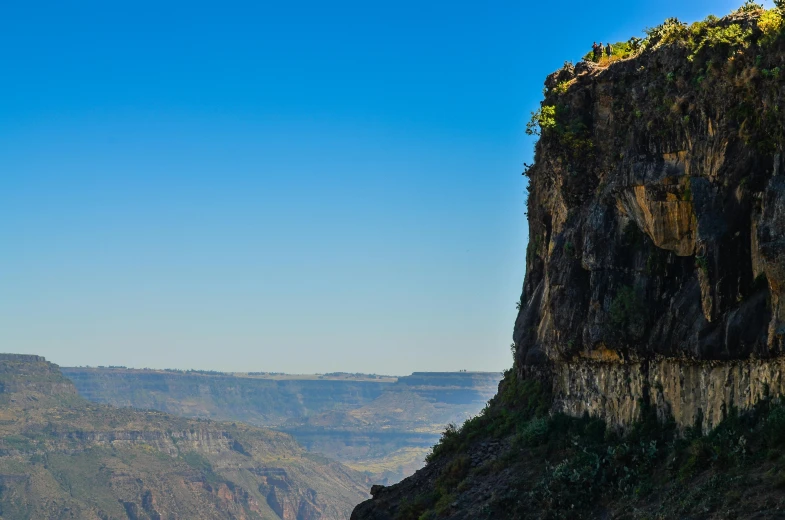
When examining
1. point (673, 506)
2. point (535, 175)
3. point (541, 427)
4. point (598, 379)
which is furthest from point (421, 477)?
point (673, 506)

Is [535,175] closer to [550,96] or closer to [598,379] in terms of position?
[550,96]

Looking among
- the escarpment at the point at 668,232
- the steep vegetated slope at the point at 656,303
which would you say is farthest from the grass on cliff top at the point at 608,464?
the escarpment at the point at 668,232

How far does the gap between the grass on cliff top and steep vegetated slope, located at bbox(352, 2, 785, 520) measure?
8 centimetres

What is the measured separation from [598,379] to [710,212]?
33.9ft

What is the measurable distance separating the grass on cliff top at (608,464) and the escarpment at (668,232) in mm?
908

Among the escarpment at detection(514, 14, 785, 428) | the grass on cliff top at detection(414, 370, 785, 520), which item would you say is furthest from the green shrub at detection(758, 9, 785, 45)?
the grass on cliff top at detection(414, 370, 785, 520)

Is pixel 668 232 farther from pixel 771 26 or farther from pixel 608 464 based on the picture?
pixel 608 464

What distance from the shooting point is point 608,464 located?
41.4 metres

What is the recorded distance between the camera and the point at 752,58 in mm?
37094

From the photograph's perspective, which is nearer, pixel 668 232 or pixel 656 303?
pixel 668 232

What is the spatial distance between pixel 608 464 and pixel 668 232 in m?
8.90

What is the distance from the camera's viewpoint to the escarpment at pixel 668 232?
3572cm

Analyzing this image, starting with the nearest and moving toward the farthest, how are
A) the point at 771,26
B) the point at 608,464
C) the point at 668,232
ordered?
the point at 771,26
the point at 668,232
the point at 608,464

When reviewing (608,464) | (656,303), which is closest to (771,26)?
(656,303)
